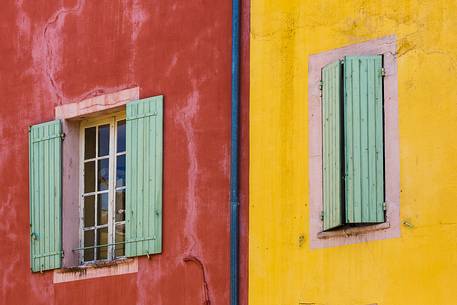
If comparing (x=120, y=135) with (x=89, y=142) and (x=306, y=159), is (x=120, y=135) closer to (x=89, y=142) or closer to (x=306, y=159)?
(x=89, y=142)

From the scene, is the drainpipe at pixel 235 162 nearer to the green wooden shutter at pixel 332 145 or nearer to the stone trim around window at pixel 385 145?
the stone trim around window at pixel 385 145

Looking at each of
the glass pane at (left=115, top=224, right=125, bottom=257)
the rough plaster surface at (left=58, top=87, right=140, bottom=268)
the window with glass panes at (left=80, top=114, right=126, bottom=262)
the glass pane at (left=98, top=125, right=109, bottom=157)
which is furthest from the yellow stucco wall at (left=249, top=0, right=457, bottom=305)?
the glass pane at (left=98, top=125, right=109, bottom=157)

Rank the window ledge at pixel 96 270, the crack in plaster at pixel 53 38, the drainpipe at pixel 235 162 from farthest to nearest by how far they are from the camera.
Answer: the crack in plaster at pixel 53 38, the window ledge at pixel 96 270, the drainpipe at pixel 235 162

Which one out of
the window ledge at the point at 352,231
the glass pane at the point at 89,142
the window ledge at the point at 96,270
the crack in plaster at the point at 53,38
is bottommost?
the window ledge at the point at 96,270

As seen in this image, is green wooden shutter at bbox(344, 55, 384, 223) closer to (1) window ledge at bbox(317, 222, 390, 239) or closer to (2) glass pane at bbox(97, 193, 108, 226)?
(1) window ledge at bbox(317, 222, 390, 239)

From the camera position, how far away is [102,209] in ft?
49.2

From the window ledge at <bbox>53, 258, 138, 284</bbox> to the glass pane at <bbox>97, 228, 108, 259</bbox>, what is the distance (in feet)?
0.82

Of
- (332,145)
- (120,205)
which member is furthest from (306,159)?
(120,205)

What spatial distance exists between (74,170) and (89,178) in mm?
171

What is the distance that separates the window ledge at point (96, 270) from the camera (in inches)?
561

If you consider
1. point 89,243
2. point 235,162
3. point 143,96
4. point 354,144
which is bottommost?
point 89,243

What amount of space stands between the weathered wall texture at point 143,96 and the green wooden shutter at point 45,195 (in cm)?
15

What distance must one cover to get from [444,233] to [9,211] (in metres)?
5.45

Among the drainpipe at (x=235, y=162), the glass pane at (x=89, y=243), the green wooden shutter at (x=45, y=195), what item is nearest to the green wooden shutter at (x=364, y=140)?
the drainpipe at (x=235, y=162)
